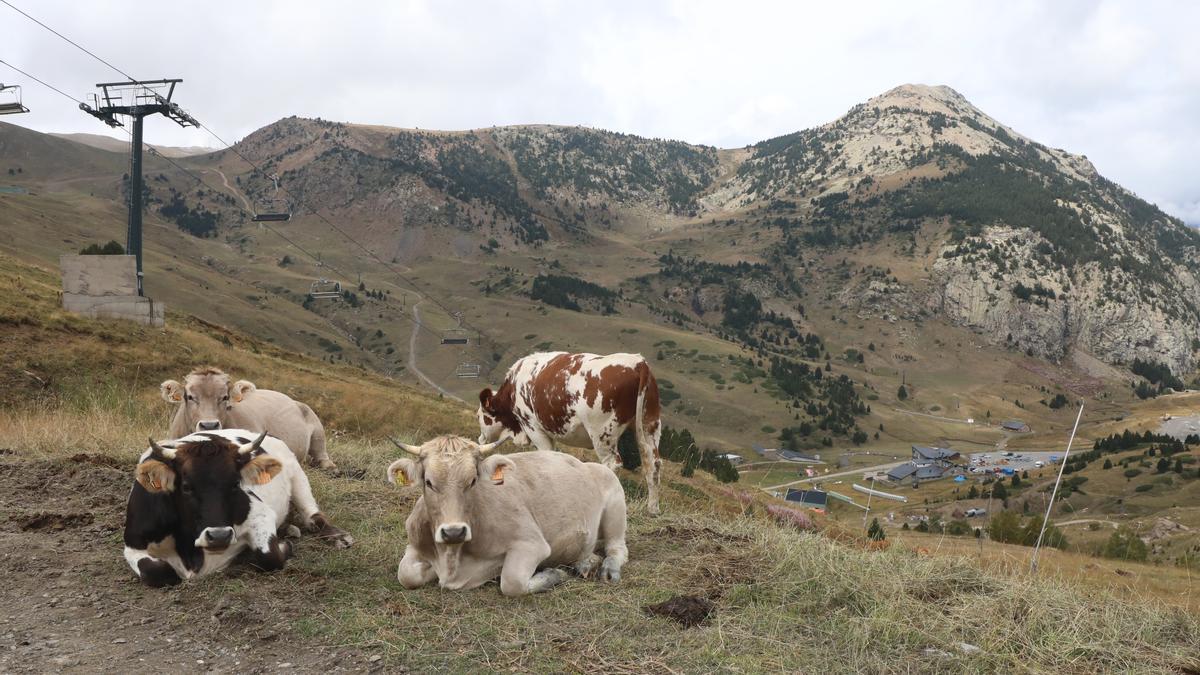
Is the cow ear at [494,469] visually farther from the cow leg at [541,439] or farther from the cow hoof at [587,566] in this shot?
the cow leg at [541,439]

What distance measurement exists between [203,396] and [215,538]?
16.0ft

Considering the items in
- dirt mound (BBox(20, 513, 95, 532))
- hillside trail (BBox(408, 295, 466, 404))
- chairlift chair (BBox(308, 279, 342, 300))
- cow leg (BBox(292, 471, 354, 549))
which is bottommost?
hillside trail (BBox(408, 295, 466, 404))

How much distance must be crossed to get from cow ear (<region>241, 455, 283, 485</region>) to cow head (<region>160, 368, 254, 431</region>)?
3.73 metres

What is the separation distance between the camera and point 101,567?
6879mm

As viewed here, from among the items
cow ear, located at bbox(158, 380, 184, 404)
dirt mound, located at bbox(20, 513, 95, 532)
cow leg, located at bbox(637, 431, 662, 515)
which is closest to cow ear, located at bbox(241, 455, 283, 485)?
dirt mound, located at bbox(20, 513, 95, 532)

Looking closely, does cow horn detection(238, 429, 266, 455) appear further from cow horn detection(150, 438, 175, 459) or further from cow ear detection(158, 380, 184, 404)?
cow ear detection(158, 380, 184, 404)

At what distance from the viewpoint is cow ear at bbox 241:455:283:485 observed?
282 inches

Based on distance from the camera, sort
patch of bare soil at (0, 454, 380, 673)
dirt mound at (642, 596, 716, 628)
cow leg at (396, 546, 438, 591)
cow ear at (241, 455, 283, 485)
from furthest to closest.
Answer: cow ear at (241, 455, 283, 485) < cow leg at (396, 546, 438, 591) < dirt mound at (642, 596, 716, 628) < patch of bare soil at (0, 454, 380, 673)

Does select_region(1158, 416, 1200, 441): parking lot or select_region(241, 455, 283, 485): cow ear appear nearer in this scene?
select_region(241, 455, 283, 485): cow ear

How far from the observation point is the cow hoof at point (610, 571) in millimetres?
7219

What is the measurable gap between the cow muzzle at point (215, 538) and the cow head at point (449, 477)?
63.0 inches

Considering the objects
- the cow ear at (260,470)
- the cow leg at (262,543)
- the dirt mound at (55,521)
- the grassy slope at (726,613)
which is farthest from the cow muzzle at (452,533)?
the dirt mound at (55,521)

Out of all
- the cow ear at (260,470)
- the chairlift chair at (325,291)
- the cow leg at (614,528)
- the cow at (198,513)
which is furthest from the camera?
the chairlift chair at (325,291)

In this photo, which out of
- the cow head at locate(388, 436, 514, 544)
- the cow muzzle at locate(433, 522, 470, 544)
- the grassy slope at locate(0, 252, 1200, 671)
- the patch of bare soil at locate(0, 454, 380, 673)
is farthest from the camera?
the cow head at locate(388, 436, 514, 544)
